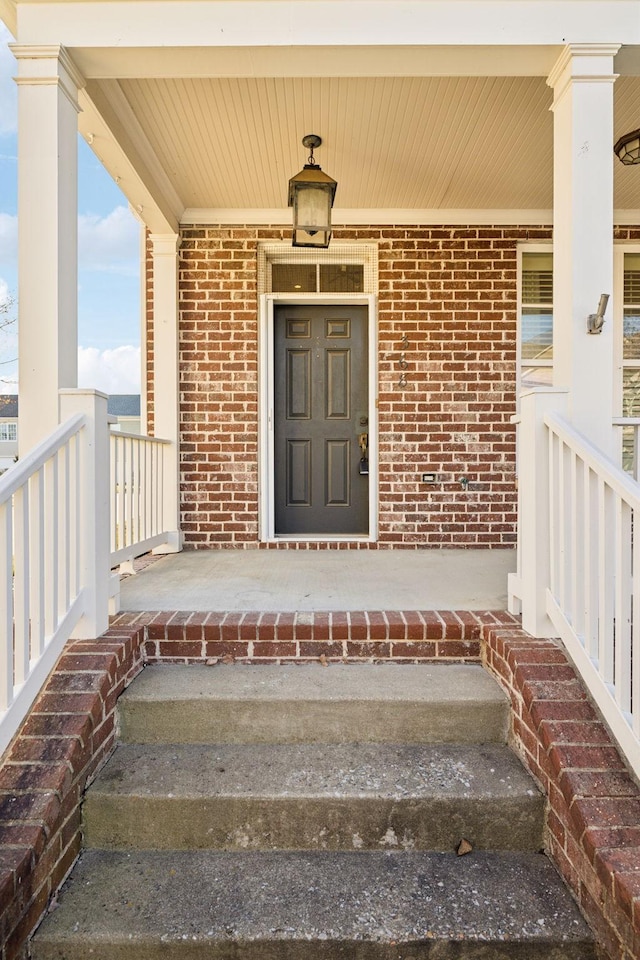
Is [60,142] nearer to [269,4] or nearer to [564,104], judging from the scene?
[269,4]

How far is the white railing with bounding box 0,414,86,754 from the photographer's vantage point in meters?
1.52

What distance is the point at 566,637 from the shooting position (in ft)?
6.15

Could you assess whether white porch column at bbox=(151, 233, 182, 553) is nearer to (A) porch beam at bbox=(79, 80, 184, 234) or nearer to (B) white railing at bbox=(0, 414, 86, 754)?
(A) porch beam at bbox=(79, 80, 184, 234)

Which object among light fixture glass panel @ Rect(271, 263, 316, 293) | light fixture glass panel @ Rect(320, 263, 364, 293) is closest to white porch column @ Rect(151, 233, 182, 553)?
light fixture glass panel @ Rect(271, 263, 316, 293)

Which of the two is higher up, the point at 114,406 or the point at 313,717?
the point at 114,406

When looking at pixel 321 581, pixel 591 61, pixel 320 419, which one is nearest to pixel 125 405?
pixel 320 419

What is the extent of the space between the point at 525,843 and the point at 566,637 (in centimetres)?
62

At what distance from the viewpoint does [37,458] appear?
172cm

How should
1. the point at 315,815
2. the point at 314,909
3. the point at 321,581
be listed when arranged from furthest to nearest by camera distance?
the point at 321,581 → the point at 315,815 → the point at 314,909

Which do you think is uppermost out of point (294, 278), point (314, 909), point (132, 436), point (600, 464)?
point (294, 278)

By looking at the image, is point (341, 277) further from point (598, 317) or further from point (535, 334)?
point (598, 317)

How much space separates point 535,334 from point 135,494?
3140 mm

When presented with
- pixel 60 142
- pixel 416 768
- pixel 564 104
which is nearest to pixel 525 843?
pixel 416 768

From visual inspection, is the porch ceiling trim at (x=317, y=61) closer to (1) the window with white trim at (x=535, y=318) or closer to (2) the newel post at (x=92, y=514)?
(2) the newel post at (x=92, y=514)
